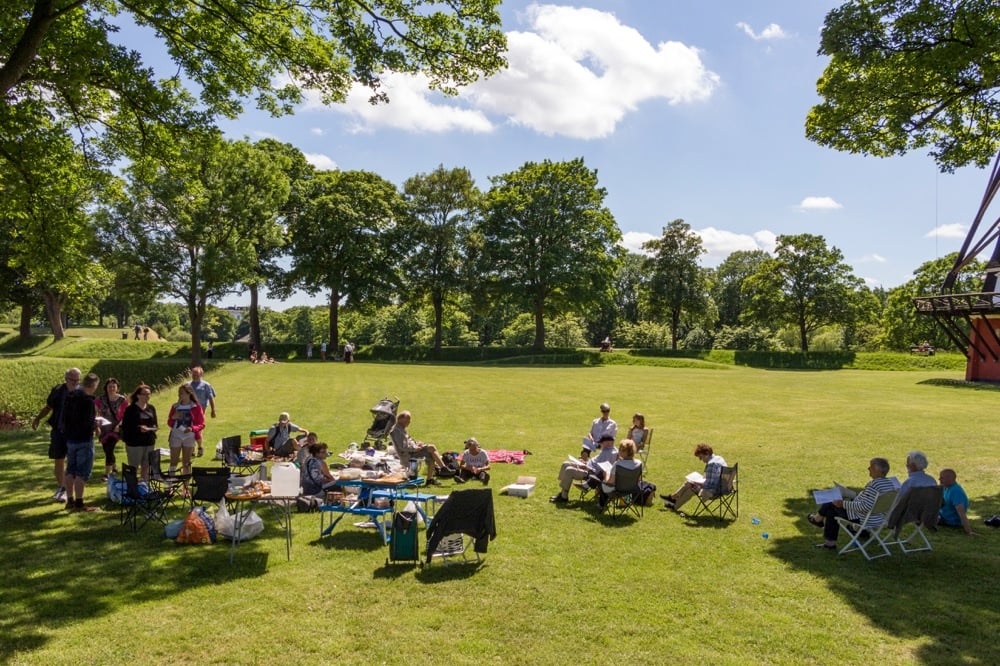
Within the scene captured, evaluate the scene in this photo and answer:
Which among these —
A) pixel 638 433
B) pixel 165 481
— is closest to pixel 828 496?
pixel 638 433

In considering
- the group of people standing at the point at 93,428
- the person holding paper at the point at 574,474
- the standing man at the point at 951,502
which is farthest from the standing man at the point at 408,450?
the standing man at the point at 951,502

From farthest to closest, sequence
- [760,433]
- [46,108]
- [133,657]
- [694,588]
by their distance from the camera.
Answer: [760,433] < [46,108] < [694,588] < [133,657]

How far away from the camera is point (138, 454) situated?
10.2 m

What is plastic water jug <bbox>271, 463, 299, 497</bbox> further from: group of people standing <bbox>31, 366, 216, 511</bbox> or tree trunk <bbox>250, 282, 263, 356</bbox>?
tree trunk <bbox>250, 282, 263, 356</bbox>

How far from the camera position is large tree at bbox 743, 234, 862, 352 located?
58.0 meters

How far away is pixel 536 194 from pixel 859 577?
155 ft

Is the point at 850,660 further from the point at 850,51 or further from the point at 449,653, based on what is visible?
the point at 850,51

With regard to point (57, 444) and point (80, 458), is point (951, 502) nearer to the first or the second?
point (80, 458)

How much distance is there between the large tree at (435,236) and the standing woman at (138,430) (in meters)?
41.2

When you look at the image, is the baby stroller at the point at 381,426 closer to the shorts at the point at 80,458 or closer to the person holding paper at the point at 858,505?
the shorts at the point at 80,458

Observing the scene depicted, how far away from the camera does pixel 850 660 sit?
17.5 ft

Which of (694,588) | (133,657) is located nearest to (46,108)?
(133,657)

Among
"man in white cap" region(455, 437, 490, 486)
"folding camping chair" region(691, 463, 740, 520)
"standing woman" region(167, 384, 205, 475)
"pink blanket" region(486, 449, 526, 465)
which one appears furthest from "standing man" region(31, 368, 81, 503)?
"folding camping chair" region(691, 463, 740, 520)

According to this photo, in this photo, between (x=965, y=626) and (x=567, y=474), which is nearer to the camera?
(x=965, y=626)
